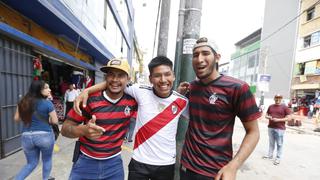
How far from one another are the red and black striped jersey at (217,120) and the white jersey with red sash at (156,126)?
0.94ft

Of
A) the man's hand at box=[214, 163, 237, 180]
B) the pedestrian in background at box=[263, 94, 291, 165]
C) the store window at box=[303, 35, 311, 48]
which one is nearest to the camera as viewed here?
the man's hand at box=[214, 163, 237, 180]

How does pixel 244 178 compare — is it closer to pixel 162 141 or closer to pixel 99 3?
pixel 162 141

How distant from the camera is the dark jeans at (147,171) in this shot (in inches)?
86.6

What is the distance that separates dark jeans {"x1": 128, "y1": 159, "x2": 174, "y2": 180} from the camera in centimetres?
220

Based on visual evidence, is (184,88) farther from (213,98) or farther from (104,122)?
(104,122)

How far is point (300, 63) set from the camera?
25922 millimetres

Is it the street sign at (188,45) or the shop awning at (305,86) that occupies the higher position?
the street sign at (188,45)

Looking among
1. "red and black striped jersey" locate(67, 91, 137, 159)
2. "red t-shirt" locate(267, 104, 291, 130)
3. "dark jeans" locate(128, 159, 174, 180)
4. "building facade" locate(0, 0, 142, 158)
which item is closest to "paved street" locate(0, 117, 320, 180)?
"building facade" locate(0, 0, 142, 158)

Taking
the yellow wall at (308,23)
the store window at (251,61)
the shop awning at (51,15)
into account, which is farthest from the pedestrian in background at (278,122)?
the store window at (251,61)

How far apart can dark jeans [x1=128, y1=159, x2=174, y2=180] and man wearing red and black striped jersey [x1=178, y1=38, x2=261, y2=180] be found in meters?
0.22

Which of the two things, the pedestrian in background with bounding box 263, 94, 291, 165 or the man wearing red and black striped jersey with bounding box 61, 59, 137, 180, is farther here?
the pedestrian in background with bounding box 263, 94, 291, 165

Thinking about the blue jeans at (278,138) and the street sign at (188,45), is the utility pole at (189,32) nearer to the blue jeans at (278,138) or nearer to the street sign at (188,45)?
the street sign at (188,45)

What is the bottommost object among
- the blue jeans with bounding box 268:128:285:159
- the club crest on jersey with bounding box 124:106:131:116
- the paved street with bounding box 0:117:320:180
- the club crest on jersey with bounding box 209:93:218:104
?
the paved street with bounding box 0:117:320:180

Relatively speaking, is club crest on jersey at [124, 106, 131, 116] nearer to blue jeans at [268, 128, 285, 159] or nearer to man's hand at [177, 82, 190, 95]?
man's hand at [177, 82, 190, 95]
